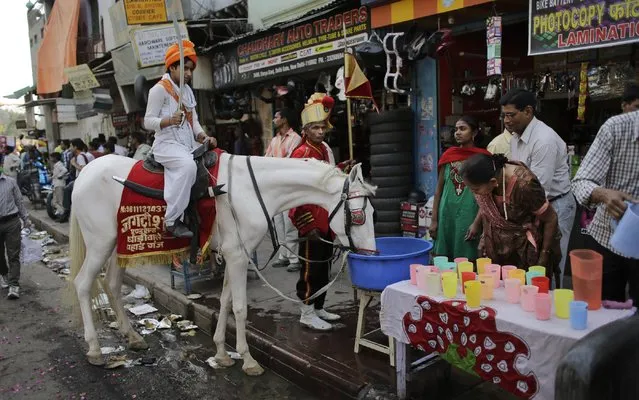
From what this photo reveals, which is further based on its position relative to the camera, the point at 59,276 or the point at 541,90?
the point at 59,276

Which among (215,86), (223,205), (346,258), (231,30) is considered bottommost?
(346,258)

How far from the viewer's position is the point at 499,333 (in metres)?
2.77

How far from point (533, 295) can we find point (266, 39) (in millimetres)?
8042

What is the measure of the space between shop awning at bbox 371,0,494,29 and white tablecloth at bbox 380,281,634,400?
4.00m

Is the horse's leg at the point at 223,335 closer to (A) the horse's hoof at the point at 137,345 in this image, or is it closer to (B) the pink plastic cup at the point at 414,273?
(A) the horse's hoof at the point at 137,345

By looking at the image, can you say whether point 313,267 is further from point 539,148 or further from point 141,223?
point 539,148

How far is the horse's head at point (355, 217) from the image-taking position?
402cm

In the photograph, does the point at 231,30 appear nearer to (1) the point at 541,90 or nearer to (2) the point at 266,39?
(2) the point at 266,39

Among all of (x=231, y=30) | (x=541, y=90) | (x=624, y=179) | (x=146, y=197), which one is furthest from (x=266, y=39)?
(x=624, y=179)

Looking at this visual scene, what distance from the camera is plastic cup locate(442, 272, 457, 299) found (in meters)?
3.12

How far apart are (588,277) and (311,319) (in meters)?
2.89

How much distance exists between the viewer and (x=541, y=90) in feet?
21.0

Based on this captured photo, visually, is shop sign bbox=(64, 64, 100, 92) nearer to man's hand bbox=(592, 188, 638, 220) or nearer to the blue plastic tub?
the blue plastic tub

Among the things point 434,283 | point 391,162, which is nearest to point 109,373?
point 434,283
